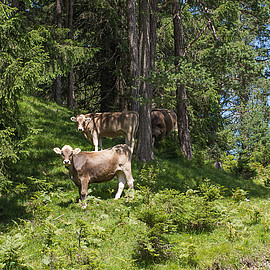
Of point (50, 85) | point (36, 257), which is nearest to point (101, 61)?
point (50, 85)

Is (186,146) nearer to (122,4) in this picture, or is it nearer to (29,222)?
(122,4)

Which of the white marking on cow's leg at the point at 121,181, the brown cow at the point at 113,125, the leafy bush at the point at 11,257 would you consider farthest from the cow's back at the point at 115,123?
the leafy bush at the point at 11,257

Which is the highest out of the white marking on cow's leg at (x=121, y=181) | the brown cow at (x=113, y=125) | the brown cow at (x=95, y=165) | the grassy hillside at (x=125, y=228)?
the brown cow at (x=113, y=125)

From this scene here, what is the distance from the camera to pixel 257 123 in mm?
19422

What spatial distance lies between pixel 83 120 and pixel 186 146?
23.1ft

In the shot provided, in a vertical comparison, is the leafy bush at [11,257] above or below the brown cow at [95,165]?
below

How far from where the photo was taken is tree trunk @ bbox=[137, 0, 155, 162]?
48.1ft

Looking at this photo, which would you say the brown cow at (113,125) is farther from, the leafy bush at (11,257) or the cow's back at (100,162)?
the leafy bush at (11,257)

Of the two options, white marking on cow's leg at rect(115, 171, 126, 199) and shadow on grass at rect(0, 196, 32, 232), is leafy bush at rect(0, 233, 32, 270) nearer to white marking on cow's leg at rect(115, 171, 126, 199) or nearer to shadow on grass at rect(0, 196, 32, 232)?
shadow on grass at rect(0, 196, 32, 232)

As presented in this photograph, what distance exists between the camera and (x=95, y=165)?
10344 millimetres

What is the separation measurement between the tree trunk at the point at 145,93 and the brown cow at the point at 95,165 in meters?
3.65

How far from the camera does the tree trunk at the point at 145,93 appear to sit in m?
14.7

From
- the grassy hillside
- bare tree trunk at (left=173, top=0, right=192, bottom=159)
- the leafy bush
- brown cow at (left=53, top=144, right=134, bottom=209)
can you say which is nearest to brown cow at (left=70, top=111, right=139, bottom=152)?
the grassy hillside

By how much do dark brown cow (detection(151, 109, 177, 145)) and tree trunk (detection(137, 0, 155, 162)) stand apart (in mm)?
3666
